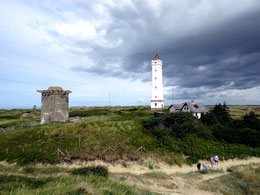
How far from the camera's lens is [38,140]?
21656mm

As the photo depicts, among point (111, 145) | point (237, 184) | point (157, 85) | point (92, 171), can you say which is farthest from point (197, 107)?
point (92, 171)

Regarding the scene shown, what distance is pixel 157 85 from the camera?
5091cm

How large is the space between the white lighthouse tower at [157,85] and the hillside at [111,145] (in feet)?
80.0

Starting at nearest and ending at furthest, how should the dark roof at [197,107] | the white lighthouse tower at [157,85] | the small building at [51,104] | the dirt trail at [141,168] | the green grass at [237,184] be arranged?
the green grass at [237,184] < the dirt trail at [141,168] < the small building at [51,104] < the dark roof at [197,107] < the white lighthouse tower at [157,85]

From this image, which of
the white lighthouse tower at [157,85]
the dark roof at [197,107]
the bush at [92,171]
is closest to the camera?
the bush at [92,171]

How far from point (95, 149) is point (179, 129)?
14.4 meters

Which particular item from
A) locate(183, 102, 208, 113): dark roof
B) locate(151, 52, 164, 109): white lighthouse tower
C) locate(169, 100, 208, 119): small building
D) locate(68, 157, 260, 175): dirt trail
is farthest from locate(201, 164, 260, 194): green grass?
locate(151, 52, 164, 109): white lighthouse tower

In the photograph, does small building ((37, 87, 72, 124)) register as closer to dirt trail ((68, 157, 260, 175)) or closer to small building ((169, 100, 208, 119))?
dirt trail ((68, 157, 260, 175))

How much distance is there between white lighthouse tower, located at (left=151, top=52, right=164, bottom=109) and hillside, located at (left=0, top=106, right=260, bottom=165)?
80.0ft

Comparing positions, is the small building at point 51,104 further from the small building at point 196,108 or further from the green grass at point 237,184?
the small building at point 196,108

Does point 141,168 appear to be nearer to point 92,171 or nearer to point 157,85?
point 92,171

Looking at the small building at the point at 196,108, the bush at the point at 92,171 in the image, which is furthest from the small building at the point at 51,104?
the small building at the point at 196,108

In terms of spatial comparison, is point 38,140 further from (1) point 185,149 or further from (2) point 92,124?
(1) point 185,149

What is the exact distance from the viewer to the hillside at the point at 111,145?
60.7ft
